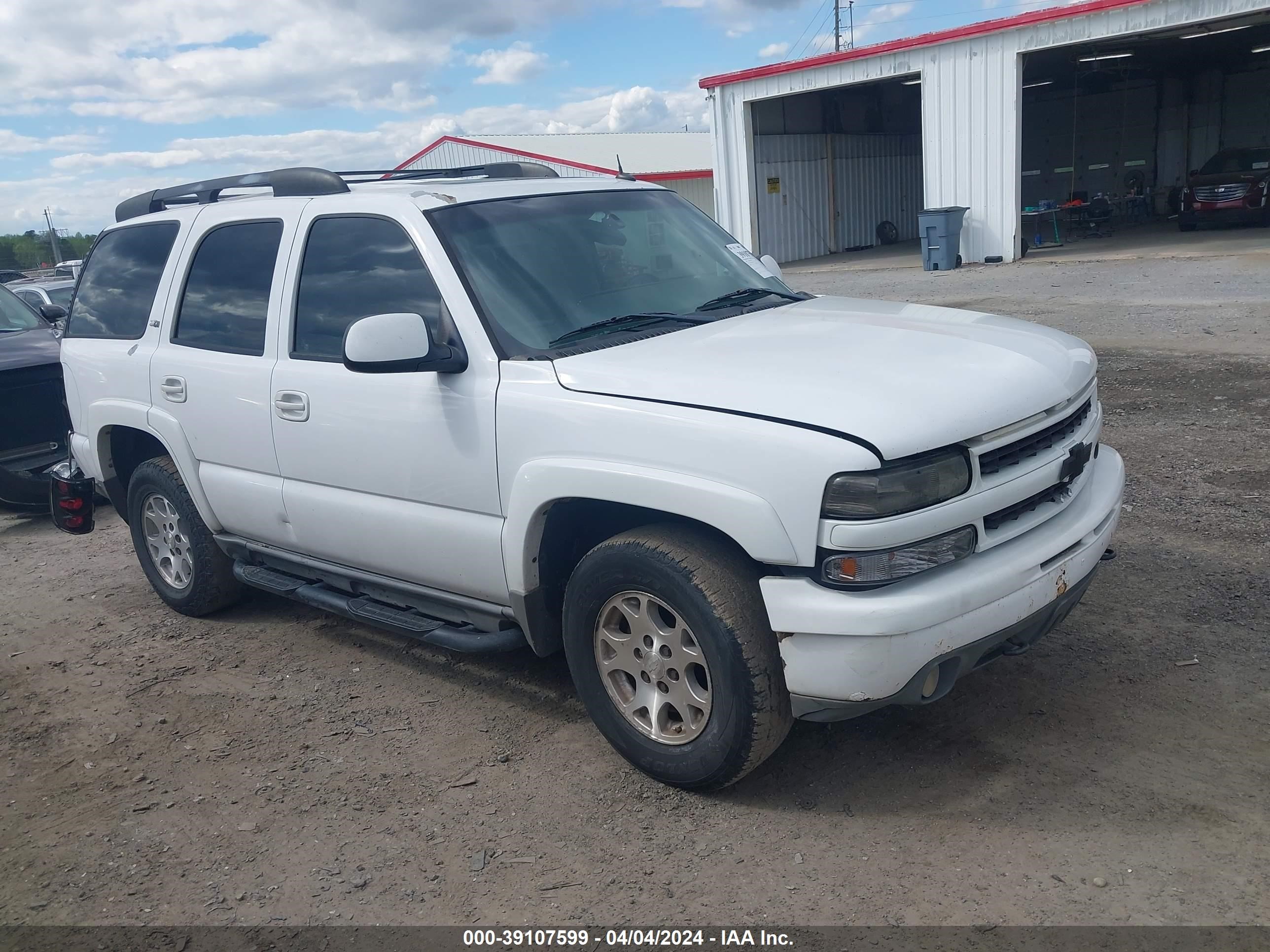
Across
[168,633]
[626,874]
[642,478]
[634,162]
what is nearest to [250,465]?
[168,633]

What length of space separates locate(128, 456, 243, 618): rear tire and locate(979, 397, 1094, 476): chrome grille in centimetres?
382

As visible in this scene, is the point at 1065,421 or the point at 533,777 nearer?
the point at 1065,421

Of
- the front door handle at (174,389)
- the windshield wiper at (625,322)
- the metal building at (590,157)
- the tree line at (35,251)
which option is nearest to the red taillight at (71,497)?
the front door handle at (174,389)

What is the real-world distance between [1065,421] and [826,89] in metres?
20.6

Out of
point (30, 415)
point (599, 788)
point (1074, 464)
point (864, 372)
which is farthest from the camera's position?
point (30, 415)

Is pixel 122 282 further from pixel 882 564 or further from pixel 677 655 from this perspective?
pixel 882 564

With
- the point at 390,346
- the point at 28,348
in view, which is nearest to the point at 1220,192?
the point at 28,348

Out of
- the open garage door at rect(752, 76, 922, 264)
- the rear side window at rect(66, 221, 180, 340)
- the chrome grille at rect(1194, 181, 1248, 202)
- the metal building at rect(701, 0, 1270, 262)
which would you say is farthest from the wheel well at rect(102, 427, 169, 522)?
the chrome grille at rect(1194, 181, 1248, 202)

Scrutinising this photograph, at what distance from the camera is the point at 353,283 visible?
165 inches

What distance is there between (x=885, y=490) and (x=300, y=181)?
3.11 meters

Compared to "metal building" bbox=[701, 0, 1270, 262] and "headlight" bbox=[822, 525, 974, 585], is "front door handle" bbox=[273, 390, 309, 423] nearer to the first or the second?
"headlight" bbox=[822, 525, 974, 585]

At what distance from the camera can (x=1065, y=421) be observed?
3447 millimetres

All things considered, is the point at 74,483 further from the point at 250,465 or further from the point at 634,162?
the point at 634,162

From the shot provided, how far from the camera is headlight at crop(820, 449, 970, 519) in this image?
2836mm
